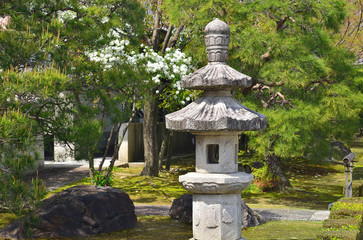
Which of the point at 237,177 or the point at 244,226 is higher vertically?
the point at 237,177

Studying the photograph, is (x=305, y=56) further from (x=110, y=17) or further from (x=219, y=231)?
(x=219, y=231)

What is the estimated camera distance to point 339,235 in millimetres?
7734

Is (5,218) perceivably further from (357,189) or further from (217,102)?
(357,189)

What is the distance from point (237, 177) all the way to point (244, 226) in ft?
12.4

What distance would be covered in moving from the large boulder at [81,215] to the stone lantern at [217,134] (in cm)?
347

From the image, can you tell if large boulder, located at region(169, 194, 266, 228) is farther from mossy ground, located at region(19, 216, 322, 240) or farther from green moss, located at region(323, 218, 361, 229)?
green moss, located at region(323, 218, 361, 229)

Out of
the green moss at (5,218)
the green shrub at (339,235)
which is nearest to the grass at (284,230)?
the green shrub at (339,235)

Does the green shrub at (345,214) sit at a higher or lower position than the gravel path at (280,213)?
higher

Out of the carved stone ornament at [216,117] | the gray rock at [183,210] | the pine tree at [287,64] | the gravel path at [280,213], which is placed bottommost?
the gravel path at [280,213]

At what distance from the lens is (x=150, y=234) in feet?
34.2

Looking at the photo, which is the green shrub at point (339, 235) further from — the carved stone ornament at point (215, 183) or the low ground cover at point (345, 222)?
the carved stone ornament at point (215, 183)

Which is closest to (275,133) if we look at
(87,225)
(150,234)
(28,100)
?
(150,234)

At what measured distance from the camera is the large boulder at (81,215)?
10.2 m

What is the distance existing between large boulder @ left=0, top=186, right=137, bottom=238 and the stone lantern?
3.47 metres
